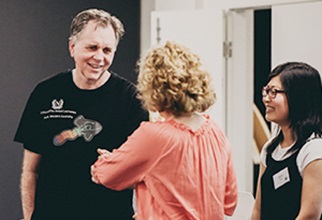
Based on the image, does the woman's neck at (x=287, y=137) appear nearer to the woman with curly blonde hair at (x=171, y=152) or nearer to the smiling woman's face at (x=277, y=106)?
the smiling woman's face at (x=277, y=106)

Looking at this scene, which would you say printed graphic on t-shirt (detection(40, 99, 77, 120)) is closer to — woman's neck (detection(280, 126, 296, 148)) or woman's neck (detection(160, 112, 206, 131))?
woman's neck (detection(160, 112, 206, 131))

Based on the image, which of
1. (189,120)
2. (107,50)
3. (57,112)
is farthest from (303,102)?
(57,112)

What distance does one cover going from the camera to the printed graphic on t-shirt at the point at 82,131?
203cm

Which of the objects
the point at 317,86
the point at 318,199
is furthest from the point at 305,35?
the point at 318,199

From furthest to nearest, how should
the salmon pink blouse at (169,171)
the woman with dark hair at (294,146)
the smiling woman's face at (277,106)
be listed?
1. the smiling woman's face at (277,106)
2. the woman with dark hair at (294,146)
3. the salmon pink blouse at (169,171)

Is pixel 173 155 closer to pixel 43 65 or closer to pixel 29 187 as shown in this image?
pixel 29 187

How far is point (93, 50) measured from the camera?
81.5 inches

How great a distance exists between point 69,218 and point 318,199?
872 mm

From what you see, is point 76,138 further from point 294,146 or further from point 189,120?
point 294,146

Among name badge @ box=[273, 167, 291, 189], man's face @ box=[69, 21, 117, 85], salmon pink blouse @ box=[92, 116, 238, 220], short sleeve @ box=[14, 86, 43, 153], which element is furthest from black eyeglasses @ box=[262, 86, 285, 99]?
short sleeve @ box=[14, 86, 43, 153]

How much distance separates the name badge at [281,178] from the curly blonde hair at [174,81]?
1.39 ft

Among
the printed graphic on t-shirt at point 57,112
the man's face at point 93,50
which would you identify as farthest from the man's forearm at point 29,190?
the man's face at point 93,50

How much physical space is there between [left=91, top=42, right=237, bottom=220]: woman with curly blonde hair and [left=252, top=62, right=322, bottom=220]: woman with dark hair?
32 centimetres

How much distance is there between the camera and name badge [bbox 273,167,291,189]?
1.95 metres
